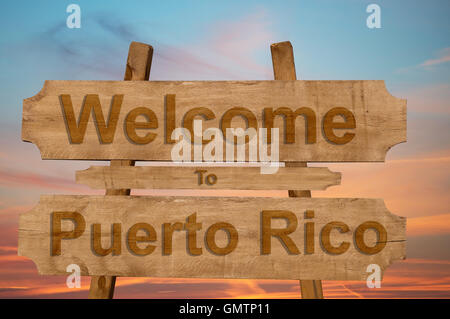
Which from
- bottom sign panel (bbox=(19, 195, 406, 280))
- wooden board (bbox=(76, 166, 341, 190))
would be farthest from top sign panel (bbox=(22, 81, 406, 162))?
bottom sign panel (bbox=(19, 195, 406, 280))

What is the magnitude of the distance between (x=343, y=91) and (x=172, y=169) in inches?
57.9

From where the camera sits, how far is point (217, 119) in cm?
360

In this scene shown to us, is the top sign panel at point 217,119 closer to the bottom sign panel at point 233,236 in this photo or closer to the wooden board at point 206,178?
the wooden board at point 206,178

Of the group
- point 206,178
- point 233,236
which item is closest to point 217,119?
point 206,178

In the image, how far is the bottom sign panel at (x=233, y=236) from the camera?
136 inches

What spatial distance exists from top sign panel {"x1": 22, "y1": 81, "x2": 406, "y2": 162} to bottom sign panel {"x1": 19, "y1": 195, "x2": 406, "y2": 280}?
0.37 meters

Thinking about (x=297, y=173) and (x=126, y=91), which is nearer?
(x=297, y=173)

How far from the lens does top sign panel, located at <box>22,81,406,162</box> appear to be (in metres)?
3.55

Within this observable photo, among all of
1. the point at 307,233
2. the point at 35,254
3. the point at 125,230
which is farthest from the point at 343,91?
the point at 35,254

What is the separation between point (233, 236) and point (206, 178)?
0.49 meters

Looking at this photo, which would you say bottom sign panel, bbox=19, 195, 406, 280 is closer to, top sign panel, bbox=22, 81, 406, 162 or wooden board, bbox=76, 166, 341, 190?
wooden board, bbox=76, 166, 341, 190

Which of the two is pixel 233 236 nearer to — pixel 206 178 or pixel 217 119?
pixel 206 178
